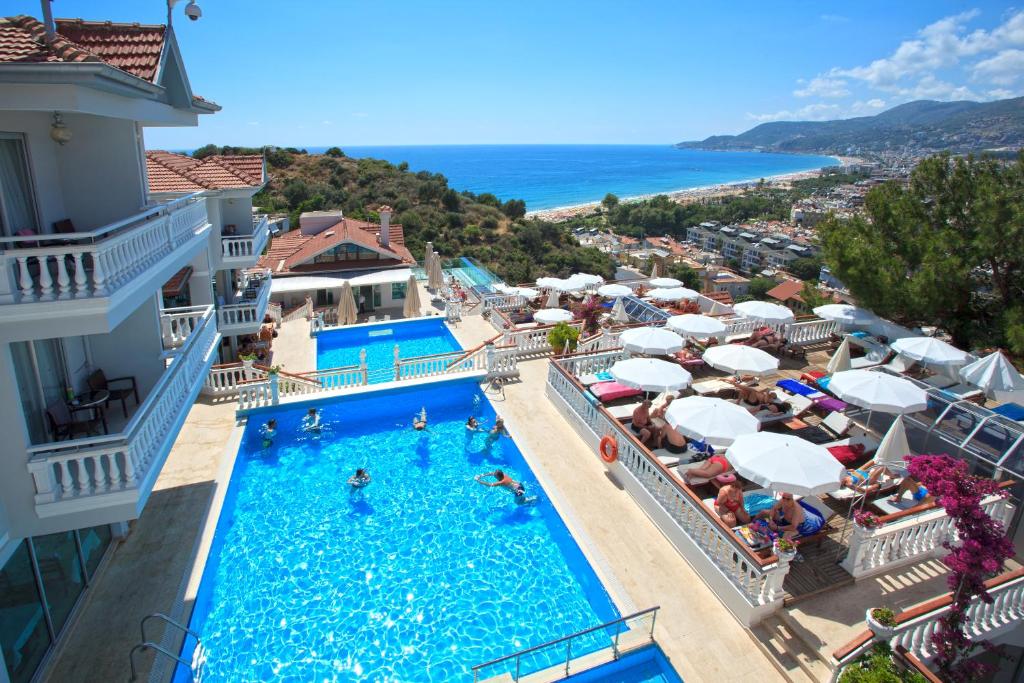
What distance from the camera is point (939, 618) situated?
24.6 feet

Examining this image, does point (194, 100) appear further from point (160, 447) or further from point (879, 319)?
point (879, 319)

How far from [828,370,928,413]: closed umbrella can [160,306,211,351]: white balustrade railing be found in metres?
13.7

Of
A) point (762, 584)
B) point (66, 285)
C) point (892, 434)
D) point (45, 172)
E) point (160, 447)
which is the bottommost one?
point (762, 584)

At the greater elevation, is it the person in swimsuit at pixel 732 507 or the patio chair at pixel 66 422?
the patio chair at pixel 66 422

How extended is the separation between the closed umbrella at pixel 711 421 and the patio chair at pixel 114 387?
31.5ft

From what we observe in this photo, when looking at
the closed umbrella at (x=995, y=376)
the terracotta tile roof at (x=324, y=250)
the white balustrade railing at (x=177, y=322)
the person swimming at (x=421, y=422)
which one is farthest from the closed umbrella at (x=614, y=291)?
the white balustrade railing at (x=177, y=322)

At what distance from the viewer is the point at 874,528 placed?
28.0ft

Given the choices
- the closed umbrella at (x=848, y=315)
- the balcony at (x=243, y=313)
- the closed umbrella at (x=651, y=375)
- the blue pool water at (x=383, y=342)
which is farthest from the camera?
the blue pool water at (x=383, y=342)

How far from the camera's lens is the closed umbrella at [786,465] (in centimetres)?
830

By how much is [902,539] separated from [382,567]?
896 centimetres

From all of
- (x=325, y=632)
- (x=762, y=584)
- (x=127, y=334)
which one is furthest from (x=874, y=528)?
(x=127, y=334)

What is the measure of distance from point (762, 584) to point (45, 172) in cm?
1186

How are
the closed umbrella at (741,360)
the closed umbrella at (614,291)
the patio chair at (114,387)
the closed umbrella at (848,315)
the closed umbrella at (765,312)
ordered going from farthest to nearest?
the closed umbrella at (614,291) < the closed umbrella at (848,315) < the closed umbrella at (765,312) < the closed umbrella at (741,360) < the patio chair at (114,387)

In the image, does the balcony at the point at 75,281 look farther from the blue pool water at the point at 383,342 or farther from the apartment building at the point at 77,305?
the blue pool water at the point at 383,342
